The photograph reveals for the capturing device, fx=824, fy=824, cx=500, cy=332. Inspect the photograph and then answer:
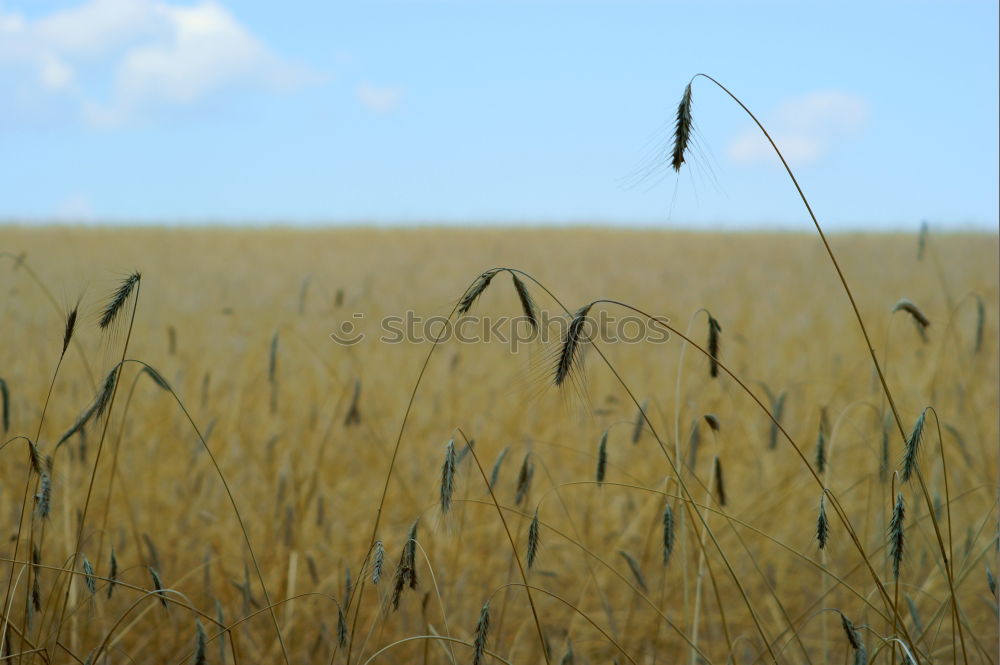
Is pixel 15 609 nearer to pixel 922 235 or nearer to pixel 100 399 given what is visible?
pixel 100 399

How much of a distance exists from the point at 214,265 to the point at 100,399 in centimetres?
1027

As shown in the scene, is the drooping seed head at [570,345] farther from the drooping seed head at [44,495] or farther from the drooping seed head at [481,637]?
the drooping seed head at [44,495]

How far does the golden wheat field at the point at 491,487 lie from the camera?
4.71ft

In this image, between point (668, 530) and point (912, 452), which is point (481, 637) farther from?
point (912, 452)

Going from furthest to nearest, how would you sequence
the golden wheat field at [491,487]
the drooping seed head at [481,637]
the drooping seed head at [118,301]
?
the golden wheat field at [491,487] < the drooping seed head at [118,301] < the drooping seed head at [481,637]

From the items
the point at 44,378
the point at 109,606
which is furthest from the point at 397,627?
the point at 44,378

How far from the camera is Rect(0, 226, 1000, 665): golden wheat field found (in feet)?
4.71

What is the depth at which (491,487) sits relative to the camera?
1.42 metres

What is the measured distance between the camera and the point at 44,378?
3936 mm
